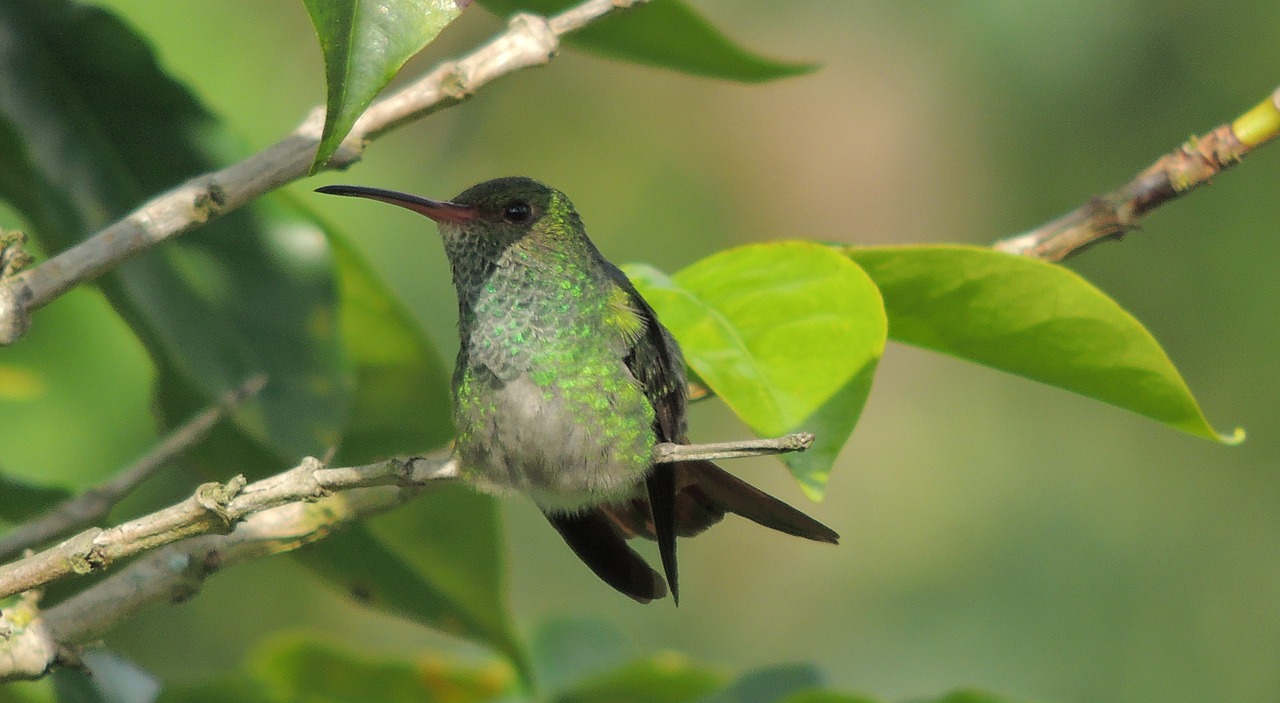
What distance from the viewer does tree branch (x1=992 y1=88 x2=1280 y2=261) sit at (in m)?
1.77

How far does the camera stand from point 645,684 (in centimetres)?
225

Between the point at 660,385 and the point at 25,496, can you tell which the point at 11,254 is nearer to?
the point at 25,496

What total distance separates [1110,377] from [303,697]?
1.53 metres

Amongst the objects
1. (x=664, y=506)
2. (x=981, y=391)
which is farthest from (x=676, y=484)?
(x=981, y=391)

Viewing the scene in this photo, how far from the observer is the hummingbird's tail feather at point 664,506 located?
1705 millimetres

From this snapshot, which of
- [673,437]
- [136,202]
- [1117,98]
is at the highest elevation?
[1117,98]

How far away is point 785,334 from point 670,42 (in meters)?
0.67

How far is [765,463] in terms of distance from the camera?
7.02 metres

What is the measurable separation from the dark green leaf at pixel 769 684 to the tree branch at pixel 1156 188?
843mm

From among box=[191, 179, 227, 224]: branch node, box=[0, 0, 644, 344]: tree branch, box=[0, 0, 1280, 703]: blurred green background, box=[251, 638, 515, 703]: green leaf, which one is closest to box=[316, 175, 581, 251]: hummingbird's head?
box=[0, 0, 644, 344]: tree branch

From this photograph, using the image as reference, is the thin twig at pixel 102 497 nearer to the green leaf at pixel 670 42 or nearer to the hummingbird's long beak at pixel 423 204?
the hummingbird's long beak at pixel 423 204

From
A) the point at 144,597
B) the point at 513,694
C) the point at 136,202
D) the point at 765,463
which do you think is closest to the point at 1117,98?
the point at 765,463

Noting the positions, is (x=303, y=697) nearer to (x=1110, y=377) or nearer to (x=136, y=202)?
(x=136, y=202)

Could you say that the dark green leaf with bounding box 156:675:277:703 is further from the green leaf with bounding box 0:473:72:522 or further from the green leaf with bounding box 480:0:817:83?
the green leaf with bounding box 480:0:817:83
